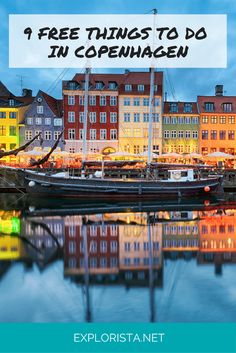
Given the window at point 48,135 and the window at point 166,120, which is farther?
the window at point 166,120

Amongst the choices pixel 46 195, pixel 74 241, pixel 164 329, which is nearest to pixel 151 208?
pixel 46 195

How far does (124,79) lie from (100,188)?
2611cm

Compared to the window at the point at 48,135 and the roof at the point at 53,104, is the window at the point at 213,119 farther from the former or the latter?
the window at the point at 48,135

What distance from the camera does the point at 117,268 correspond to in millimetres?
9406

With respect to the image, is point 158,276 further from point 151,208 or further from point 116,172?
point 116,172

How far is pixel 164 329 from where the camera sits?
5.26 meters

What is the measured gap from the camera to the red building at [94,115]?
152ft

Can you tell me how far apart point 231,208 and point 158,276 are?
50.3ft

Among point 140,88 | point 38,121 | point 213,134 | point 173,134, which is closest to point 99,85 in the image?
point 140,88

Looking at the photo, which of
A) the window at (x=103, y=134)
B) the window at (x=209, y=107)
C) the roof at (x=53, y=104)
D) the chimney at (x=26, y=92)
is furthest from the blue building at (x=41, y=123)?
the window at (x=209, y=107)

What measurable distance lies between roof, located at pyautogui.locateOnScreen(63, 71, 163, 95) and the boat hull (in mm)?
22932

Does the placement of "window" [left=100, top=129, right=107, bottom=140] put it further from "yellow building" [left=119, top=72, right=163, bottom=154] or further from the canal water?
the canal water

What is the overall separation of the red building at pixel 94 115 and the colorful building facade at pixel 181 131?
21.9ft

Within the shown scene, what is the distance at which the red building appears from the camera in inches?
1821
